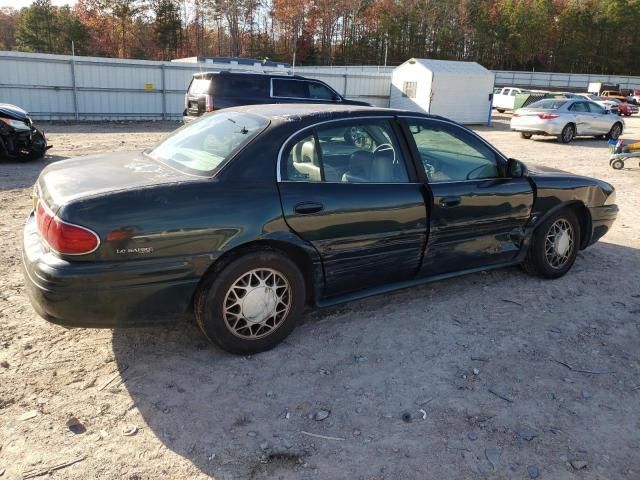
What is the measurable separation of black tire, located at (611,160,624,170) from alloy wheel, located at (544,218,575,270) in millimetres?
9132

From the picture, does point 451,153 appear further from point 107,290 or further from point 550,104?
point 550,104

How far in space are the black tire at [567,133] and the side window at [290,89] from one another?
31.0ft

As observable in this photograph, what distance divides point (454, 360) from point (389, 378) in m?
0.54

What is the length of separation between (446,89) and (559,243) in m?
→ 19.6

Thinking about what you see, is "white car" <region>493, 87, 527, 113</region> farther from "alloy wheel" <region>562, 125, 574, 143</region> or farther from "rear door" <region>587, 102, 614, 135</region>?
"alloy wheel" <region>562, 125, 574, 143</region>

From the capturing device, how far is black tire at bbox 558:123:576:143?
18.3 metres

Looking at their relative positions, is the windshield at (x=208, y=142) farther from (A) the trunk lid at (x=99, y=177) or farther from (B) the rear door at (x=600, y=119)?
(B) the rear door at (x=600, y=119)

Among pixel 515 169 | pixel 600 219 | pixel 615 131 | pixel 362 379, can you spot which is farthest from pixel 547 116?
pixel 362 379

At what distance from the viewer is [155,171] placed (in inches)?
141

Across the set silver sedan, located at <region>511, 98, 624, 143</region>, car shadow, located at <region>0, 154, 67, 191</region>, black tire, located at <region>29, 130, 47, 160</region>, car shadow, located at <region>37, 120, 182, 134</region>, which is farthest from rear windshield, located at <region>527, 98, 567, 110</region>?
black tire, located at <region>29, 130, 47, 160</region>

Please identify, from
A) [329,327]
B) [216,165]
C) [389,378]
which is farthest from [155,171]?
[389,378]

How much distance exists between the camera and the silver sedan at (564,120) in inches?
714

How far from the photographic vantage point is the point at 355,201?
147 inches

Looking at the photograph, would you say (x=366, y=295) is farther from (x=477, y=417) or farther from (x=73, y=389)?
(x=73, y=389)
